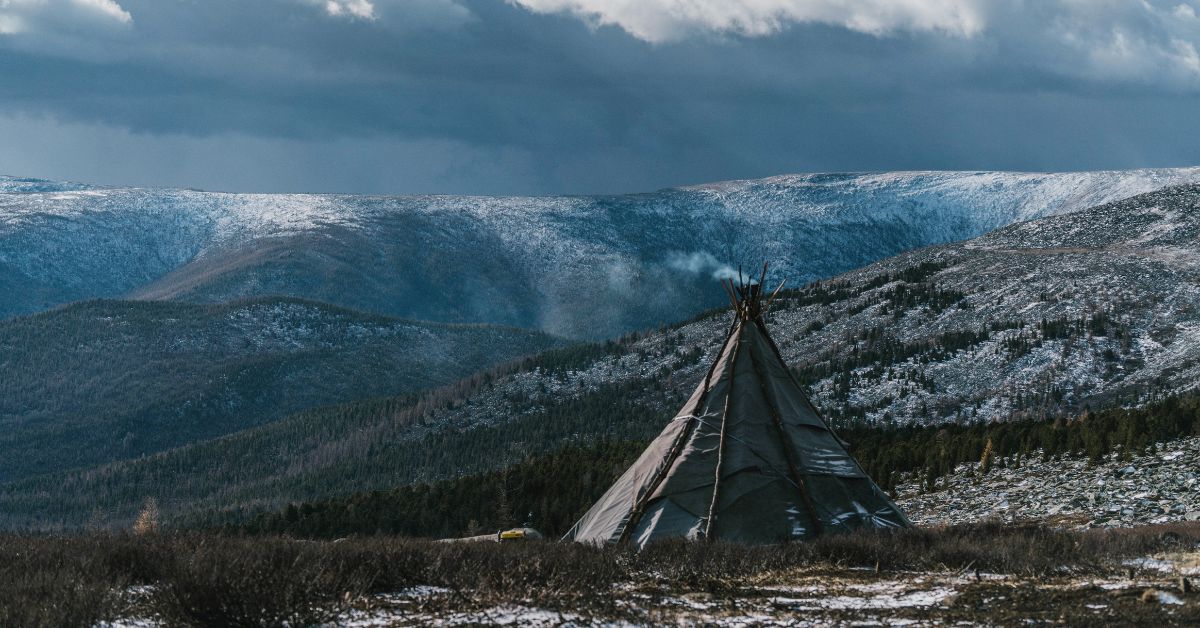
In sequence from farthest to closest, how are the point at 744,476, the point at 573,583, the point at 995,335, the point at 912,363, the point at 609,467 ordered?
the point at 995,335, the point at 912,363, the point at 609,467, the point at 744,476, the point at 573,583

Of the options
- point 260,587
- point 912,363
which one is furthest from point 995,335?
point 260,587

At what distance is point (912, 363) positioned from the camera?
137750mm

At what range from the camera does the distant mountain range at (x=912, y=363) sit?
121m

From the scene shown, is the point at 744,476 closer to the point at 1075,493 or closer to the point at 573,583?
the point at 573,583

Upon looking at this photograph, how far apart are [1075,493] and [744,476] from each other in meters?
16.0

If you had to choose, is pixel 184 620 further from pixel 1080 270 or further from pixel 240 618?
pixel 1080 270

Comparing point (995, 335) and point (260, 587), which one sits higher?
point (995, 335)

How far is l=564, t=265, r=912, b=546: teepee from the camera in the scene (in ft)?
87.7

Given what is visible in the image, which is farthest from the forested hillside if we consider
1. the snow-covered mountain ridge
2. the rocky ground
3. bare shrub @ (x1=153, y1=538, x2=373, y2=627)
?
the snow-covered mountain ridge

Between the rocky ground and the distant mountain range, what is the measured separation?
5629cm

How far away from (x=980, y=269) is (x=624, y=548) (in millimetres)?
167359

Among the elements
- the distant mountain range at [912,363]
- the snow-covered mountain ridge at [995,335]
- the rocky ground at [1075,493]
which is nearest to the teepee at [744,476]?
the rocky ground at [1075,493]

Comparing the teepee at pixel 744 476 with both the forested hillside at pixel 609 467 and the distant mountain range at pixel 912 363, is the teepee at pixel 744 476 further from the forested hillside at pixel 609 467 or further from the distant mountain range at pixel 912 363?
the distant mountain range at pixel 912 363

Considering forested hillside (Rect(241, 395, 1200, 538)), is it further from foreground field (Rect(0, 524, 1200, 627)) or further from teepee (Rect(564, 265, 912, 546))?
foreground field (Rect(0, 524, 1200, 627))
